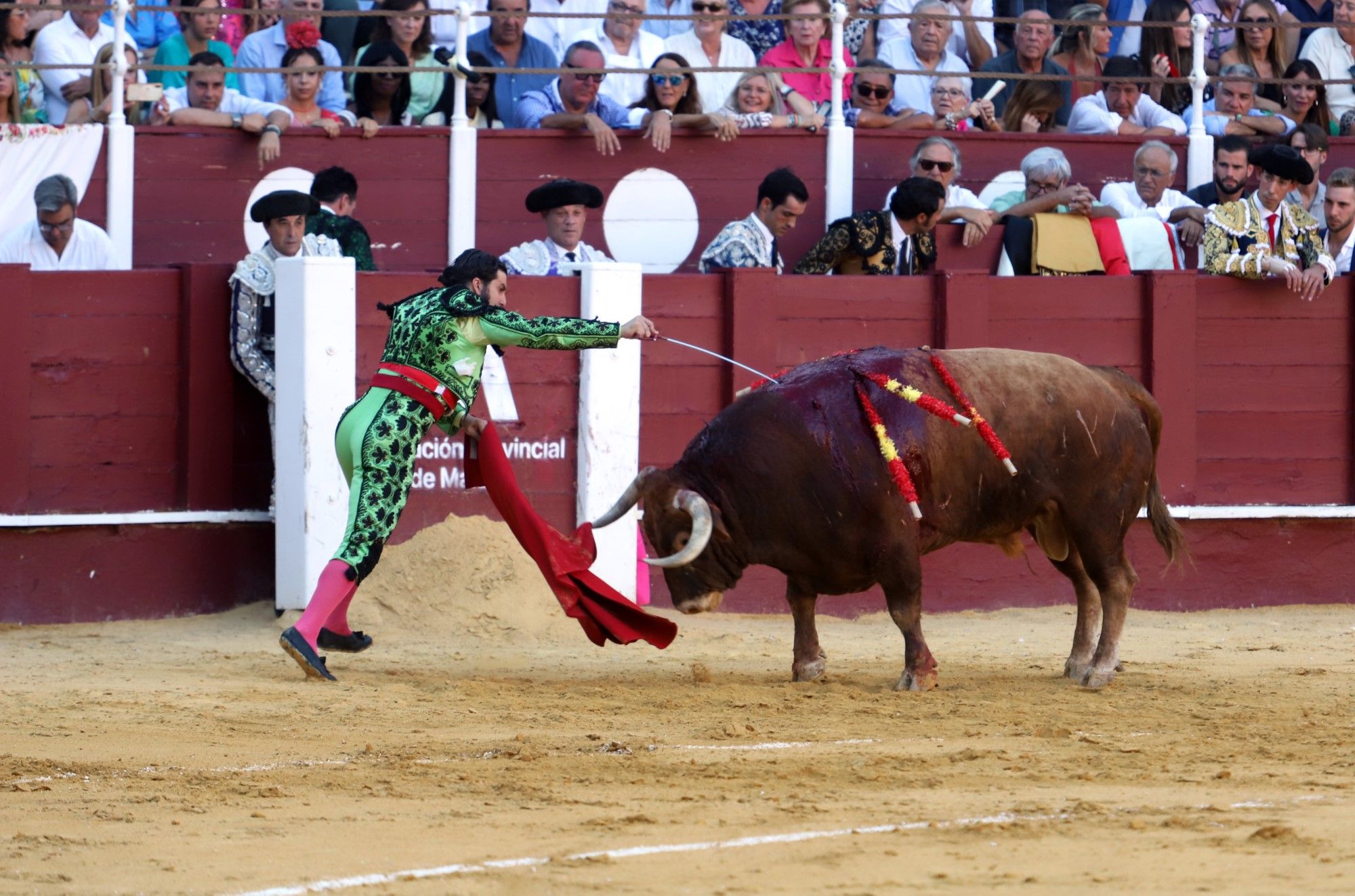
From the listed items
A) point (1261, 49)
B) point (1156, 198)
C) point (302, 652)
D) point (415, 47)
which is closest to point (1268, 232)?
point (1156, 198)

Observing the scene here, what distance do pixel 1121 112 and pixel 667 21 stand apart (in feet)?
7.66

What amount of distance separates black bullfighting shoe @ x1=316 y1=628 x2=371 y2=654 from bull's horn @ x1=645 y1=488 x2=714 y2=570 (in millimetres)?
1139

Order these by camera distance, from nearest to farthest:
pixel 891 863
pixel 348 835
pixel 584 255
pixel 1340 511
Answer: pixel 891 863 → pixel 348 835 → pixel 584 255 → pixel 1340 511

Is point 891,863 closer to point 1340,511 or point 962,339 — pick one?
point 962,339

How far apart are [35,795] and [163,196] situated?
492 centimetres

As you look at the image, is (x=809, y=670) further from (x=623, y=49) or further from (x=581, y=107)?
(x=623, y=49)

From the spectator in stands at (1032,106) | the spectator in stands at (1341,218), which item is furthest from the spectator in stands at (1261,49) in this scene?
the spectator in stands at (1341,218)

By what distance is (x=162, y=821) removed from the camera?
4.23 meters

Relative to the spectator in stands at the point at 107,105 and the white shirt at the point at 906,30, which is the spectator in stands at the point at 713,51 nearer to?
the white shirt at the point at 906,30

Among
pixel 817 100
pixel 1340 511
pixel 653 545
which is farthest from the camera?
pixel 817 100

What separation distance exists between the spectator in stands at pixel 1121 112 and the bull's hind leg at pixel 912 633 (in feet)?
13.9

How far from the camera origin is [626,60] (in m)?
9.52

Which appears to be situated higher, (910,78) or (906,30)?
(906,30)

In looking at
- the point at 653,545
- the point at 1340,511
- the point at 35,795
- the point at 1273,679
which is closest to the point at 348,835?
the point at 35,795
